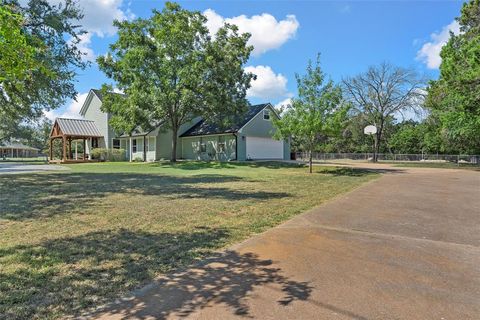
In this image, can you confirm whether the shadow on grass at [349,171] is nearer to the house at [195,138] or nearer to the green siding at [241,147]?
the house at [195,138]

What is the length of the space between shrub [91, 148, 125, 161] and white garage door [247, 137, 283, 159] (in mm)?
13260

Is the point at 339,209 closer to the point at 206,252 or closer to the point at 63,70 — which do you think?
the point at 206,252

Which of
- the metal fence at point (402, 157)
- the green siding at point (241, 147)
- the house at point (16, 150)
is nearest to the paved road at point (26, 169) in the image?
the green siding at point (241, 147)

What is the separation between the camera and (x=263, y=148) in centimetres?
3047

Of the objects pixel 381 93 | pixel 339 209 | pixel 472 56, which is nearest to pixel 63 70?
pixel 339 209

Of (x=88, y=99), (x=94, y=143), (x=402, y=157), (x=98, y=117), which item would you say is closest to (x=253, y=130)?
(x=98, y=117)

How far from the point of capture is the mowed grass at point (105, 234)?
3.43 metres

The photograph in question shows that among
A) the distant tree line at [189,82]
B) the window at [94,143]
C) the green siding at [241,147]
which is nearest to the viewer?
the distant tree line at [189,82]

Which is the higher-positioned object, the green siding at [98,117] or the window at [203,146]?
the green siding at [98,117]

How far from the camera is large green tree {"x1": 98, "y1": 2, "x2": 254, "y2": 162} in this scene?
78.0 feet

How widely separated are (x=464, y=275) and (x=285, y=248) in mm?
2149

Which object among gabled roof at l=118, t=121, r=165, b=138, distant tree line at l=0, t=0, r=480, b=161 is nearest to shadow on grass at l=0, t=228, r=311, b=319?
distant tree line at l=0, t=0, r=480, b=161

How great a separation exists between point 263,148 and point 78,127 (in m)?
18.4

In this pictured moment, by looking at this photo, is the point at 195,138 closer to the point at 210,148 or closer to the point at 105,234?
the point at 210,148
